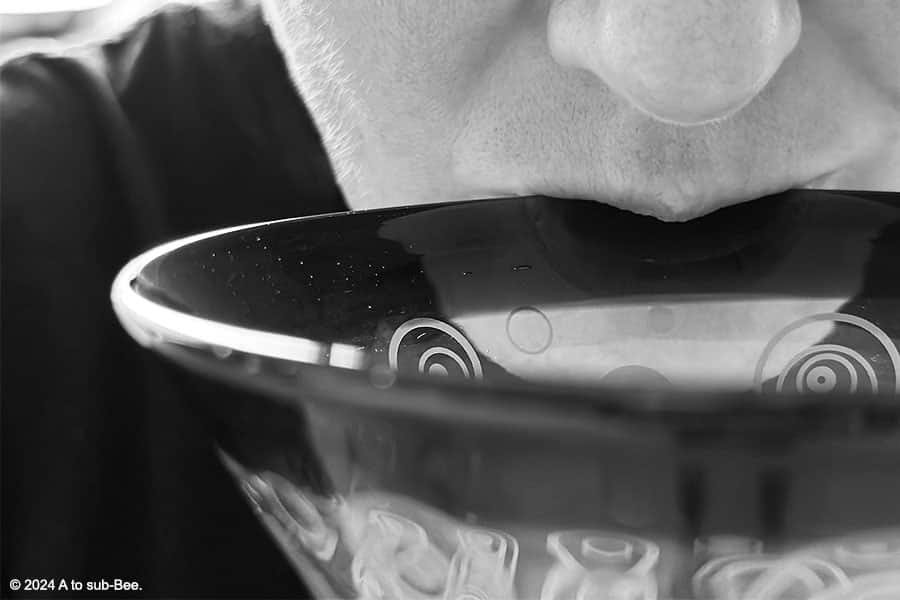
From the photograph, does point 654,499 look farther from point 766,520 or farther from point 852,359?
point 852,359

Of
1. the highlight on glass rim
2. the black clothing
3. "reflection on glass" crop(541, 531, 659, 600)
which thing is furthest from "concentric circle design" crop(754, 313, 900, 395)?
the black clothing

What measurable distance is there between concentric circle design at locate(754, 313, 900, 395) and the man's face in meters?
0.03

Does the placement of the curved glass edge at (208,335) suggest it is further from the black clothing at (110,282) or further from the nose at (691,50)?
the black clothing at (110,282)

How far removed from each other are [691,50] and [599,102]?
0.04 meters

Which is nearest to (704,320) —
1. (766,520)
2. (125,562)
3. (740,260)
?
(740,260)

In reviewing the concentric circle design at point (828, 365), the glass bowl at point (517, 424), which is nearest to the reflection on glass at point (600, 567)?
the glass bowl at point (517, 424)

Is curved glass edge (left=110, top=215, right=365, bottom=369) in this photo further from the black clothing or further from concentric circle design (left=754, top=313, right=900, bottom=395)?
the black clothing

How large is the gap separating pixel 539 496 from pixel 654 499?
0.04 ft

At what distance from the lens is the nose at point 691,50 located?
146 mm

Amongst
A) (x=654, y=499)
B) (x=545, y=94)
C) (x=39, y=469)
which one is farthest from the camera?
(x=39, y=469)

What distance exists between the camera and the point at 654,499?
91mm

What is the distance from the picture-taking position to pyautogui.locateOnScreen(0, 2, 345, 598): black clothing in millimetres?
438

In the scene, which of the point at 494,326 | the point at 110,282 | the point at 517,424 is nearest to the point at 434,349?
the point at 494,326

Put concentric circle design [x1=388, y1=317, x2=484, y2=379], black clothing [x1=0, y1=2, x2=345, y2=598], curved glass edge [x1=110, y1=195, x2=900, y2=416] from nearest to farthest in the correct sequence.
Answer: curved glass edge [x1=110, y1=195, x2=900, y2=416] → concentric circle design [x1=388, y1=317, x2=484, y2=379] → black clothing [x1=0, y1=2, x2=345, y2=598]
